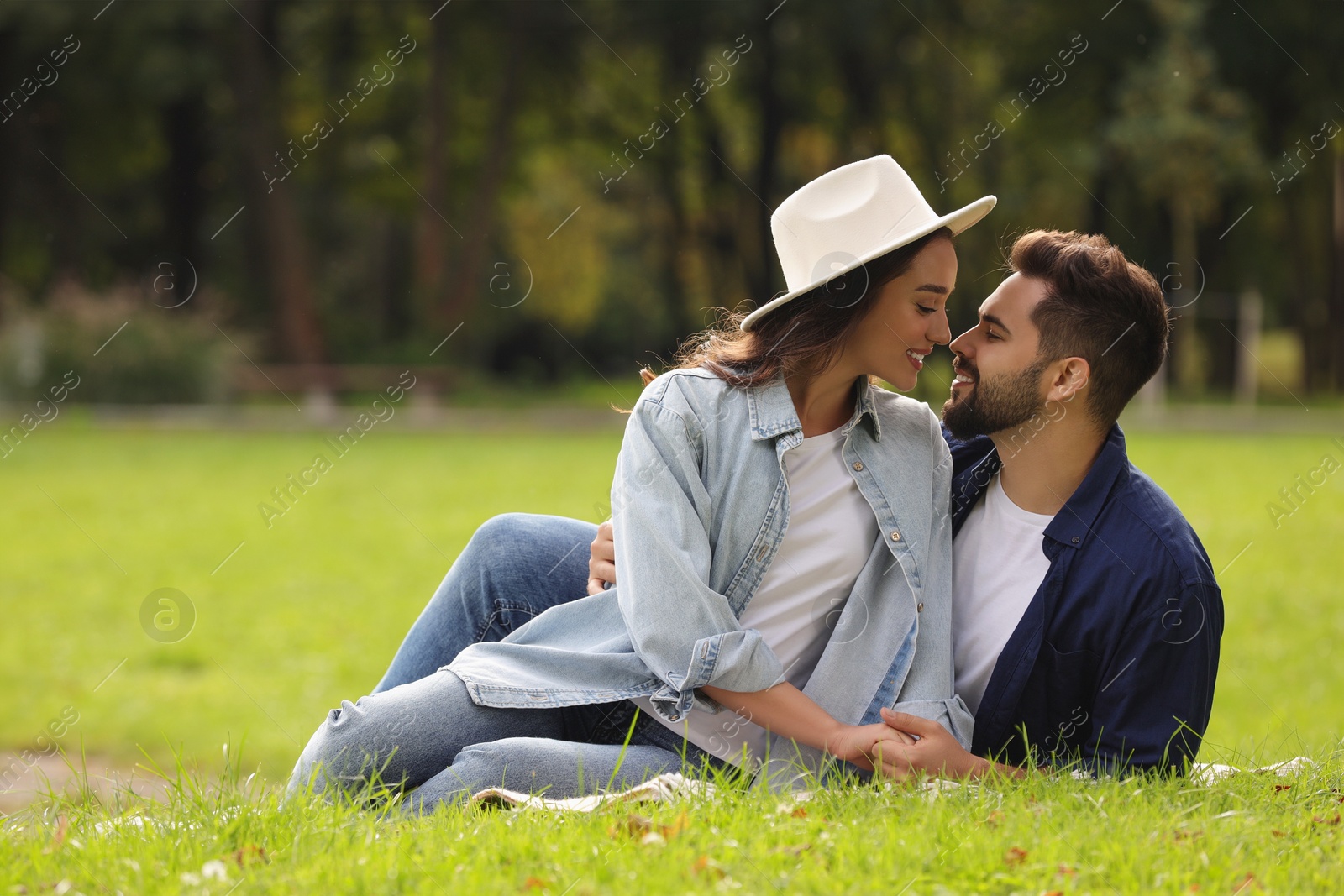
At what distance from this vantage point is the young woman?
9.68 ft

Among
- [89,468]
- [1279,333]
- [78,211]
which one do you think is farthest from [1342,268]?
[78,211]

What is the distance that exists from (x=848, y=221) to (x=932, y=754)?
1281 millimetres

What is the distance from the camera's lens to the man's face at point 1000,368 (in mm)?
3438

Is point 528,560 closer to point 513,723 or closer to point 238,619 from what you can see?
point 513,723

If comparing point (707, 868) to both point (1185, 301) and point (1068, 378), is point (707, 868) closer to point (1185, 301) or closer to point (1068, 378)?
point (1068, 378)

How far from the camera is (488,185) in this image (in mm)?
25125

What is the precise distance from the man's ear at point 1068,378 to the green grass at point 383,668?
1.03 metres

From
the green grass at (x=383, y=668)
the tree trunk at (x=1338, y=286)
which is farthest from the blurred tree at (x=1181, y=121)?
the green grass at (x=383, y=668)

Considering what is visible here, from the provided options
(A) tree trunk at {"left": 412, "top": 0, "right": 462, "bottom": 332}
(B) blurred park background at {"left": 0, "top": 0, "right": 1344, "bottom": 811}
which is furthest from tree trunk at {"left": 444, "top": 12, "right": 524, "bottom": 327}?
(A) tree trunk at {"left": 412, "top": 0, "right": 462, "bottom": 332}

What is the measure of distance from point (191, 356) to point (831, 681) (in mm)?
19365

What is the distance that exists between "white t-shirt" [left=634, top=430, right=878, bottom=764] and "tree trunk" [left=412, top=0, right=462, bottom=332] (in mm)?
22064

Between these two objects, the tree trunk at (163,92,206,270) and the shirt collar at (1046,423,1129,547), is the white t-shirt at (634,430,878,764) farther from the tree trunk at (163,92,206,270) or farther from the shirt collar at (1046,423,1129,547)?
the tree trunk at (163,92,206,270)

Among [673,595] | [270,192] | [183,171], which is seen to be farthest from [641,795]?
[183,171]

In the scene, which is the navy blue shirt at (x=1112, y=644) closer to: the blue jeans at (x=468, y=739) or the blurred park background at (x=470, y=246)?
the blue jeans at (x=468, y=739)
